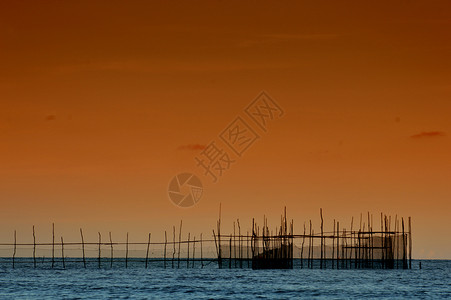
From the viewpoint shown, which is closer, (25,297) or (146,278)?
(25,297)

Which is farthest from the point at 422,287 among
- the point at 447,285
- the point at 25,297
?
the point at 25,297

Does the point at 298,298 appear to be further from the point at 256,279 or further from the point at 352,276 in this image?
the point at 352,276

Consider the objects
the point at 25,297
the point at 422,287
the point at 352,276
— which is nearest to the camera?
the point at 25,297

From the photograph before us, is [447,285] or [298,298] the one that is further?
[447,285]

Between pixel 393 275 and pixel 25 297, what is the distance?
2905cm

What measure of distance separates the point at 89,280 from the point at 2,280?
5888 mm

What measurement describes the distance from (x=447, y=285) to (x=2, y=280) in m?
29.5

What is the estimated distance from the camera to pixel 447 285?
53.5 m

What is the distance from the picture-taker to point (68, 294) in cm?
4303

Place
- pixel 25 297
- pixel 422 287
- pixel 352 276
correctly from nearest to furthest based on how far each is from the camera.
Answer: pixel 25 297
pixel 422 287
pixel 352 276

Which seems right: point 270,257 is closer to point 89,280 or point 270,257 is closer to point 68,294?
point 89,280

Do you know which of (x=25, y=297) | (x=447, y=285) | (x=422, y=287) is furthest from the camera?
(x=447, y=285)

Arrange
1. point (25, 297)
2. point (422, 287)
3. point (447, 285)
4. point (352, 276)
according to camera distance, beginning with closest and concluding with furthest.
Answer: point (25, 297) → point (422, 287) → point (447, 285) → point (352, 276)

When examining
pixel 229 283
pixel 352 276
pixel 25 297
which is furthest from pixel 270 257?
pixel 25 297
